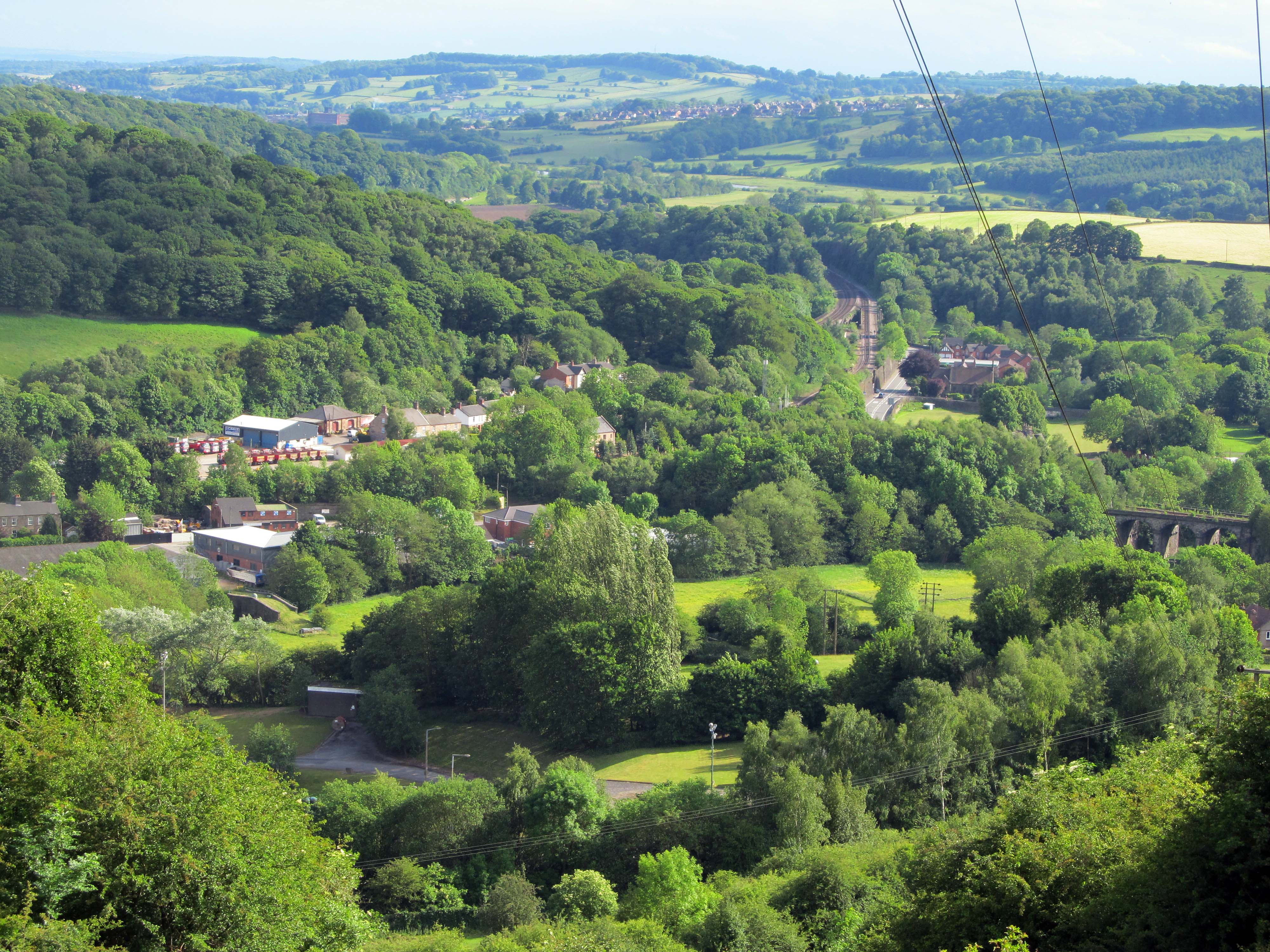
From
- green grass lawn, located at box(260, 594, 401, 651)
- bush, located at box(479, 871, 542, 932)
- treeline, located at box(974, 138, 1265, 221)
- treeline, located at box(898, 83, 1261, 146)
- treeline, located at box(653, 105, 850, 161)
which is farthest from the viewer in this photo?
treeline, located at box(653, 105, 850, 161)

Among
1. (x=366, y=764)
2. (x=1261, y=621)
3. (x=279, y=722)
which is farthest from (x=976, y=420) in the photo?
(x=279, y=722)

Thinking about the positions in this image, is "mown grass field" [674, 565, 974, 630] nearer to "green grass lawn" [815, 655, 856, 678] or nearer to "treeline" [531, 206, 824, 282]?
"green grass lawn" [815, 655, 856, 678]

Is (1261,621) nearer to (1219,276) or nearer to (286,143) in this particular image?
(1219,276)

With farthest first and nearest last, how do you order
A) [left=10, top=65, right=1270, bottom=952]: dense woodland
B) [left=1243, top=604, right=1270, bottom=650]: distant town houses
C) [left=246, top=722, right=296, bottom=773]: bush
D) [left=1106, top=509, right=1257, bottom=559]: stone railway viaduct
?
1. [left=1106, top=509, right=1257, bottom=559]: stone railway viaduct
2. [left=1243, top=604, right=1270, bottom=650]: distant town houses
3. [left=246, top=722, right=296, bottom=773]: bush
4. [left=10, top=65, right=1270, bottom=952]: dense woodland

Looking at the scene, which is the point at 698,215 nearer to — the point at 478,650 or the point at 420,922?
the point at 478,650

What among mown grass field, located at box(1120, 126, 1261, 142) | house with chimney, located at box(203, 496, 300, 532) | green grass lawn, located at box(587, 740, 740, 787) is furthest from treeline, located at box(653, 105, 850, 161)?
green grass lawn, located at box(587, 740, 740, 787)

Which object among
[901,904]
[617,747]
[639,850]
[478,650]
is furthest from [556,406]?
[901,904]
